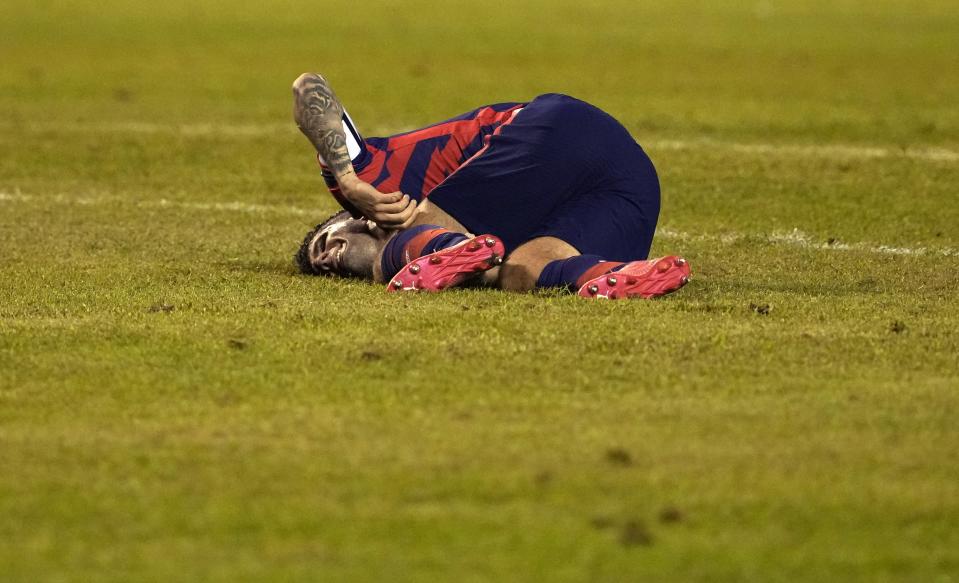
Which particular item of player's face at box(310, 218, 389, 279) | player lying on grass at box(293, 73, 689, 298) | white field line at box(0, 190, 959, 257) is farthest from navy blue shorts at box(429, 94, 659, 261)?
white field line at box(0, 190, 959, 257)

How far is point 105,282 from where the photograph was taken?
7.80 metres

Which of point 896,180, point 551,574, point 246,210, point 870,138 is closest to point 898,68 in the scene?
point 870,138

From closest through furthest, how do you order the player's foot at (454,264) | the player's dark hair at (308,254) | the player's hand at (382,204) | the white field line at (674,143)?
1. the player's foot at (454,264)
2. the player's hand at (382,204)
3. the player's dark hair at (308,254)
4. the white field line at (674,143)

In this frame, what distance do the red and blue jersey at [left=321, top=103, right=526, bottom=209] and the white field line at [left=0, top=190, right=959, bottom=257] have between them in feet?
6.31

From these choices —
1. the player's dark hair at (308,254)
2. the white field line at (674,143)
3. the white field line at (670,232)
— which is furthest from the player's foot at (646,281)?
the white field line at (674,143)

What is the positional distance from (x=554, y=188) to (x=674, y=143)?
596 cm

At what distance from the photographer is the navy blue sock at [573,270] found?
720cm

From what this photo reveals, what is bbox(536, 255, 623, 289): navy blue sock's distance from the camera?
7.20m

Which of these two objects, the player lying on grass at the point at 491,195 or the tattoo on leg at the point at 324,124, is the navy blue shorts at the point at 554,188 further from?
the tattoo on leg at the point at 324,124

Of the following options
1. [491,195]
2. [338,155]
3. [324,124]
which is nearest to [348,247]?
[338,155]

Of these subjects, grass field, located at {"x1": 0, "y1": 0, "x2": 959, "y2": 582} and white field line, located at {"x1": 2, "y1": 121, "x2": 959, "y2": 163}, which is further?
white field line, located at {"x1": 2, "y1": 121, "x2": 959, "y2": 163}

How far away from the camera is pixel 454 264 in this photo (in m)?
7.23

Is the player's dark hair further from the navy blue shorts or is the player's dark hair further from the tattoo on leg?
the navy blue shorts

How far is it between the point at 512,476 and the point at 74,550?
111 centimetres
